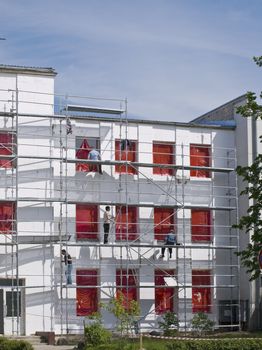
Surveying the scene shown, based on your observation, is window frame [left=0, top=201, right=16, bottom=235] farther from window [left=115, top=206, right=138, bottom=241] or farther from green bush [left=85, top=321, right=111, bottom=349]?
green bush [left=85, top=321, right=111, bottom=349]

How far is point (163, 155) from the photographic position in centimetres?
3669

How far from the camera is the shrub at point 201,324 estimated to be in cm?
3488

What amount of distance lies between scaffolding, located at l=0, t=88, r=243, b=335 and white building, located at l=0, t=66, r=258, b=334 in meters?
0.05

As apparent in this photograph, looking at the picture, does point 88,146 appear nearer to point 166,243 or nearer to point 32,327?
point 166,243

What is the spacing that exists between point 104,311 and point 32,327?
3261 mm

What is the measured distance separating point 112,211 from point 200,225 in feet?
14.2

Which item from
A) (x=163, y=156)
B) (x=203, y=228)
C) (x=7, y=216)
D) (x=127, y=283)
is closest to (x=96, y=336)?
(x=7, y=216)

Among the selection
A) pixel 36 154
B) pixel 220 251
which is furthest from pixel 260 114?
pixel 220 251

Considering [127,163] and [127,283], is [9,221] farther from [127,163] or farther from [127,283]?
[127,283]

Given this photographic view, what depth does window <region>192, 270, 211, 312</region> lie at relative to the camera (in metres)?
36.4

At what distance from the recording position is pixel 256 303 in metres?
36.4

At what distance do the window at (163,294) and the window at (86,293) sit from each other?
9.02 feet

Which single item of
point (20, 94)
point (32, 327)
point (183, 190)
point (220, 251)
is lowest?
point (32, 327)

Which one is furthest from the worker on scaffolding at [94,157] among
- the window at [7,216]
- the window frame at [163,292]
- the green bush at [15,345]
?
the green bush at [15,345]
